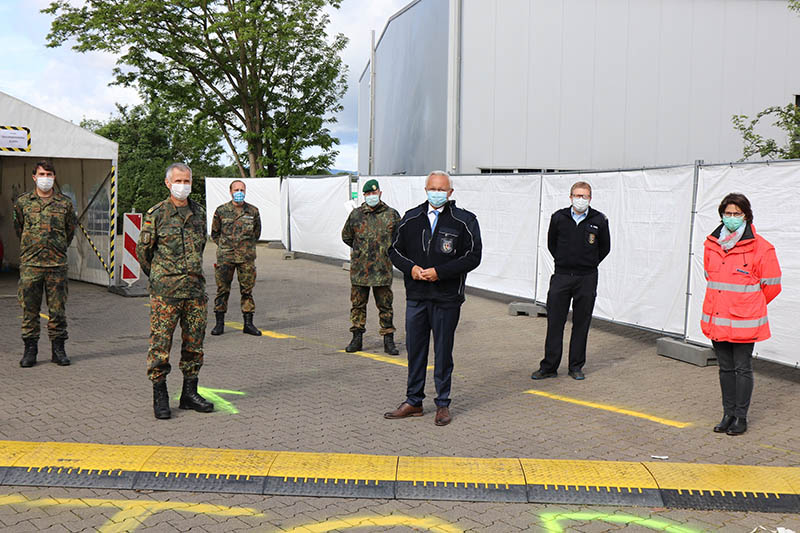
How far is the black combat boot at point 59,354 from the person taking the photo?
7844mm

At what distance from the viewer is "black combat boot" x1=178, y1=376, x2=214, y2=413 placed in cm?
619

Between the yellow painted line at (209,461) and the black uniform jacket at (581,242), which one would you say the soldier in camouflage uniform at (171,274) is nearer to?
the yellow painted line at (209,461)

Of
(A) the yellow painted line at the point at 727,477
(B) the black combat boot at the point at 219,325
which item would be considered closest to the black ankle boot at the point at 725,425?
(A) the yellow painted line at the point at 727,477

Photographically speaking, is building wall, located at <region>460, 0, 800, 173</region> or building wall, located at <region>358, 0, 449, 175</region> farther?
building wall, located at <region>358, 0, 449, 175</region>

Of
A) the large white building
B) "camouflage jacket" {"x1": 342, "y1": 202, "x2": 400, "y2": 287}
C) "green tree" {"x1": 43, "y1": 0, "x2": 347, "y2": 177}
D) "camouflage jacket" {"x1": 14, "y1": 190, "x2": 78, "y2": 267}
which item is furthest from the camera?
"green tree" {"x1": 43, "y1": 0, "x2": 347, "y2": 177}

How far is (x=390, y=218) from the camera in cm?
866

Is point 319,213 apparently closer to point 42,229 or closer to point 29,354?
point 42,229

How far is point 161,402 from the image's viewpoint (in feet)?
19.7

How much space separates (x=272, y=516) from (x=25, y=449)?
198 centimetres

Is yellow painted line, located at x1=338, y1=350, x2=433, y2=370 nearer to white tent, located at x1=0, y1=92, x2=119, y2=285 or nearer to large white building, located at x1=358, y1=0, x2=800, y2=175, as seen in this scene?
white tent, located at x1=0, y1=92, x2=119, y2=285

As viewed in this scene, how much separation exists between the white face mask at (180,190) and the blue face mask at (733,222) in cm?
406

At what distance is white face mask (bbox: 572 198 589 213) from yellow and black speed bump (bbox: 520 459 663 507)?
9.84 feet

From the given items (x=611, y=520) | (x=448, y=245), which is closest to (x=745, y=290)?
(x=448, y=245)

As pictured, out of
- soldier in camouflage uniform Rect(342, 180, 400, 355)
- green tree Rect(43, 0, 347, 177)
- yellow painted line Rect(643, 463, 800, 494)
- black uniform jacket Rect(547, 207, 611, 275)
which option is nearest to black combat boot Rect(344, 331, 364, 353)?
soldier in camouflage uniform Rect(342, 180, 400, 355)
